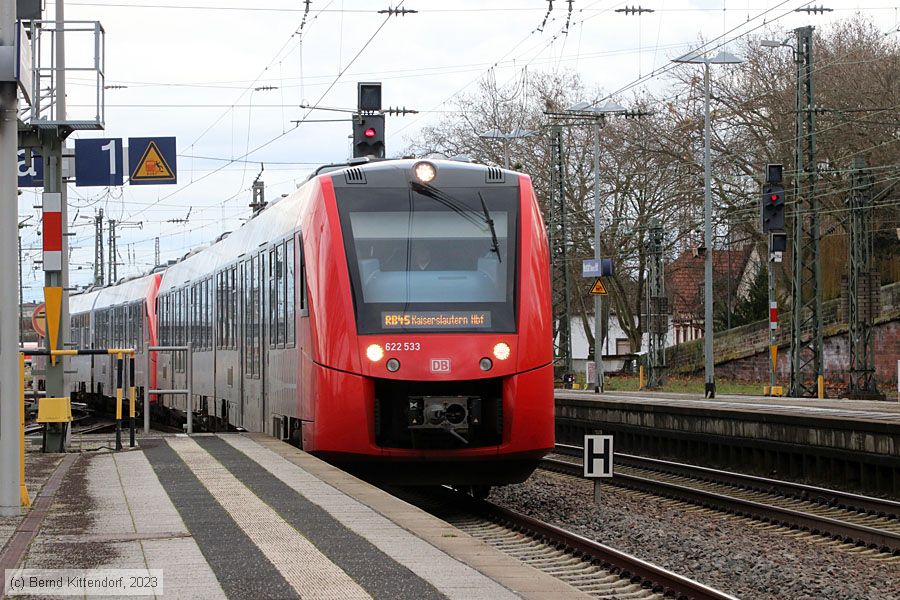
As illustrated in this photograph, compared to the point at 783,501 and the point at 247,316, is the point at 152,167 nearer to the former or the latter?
the point at 247,316

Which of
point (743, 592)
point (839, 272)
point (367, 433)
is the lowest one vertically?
point (743, 592)

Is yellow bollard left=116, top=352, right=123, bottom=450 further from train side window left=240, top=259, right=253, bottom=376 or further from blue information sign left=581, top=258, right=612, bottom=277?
blue information sign left=581, top=258, right=612, bottom=277

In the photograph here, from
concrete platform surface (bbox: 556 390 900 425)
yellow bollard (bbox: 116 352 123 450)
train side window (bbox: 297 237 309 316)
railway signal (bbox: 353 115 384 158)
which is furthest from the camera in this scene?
railway signal (bbox: 353 115 384 158)

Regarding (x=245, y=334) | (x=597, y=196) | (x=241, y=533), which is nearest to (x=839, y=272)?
(x=597, y=196)

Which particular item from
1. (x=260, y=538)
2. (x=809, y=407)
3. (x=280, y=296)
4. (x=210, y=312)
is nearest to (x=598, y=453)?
(x=280, y=296)

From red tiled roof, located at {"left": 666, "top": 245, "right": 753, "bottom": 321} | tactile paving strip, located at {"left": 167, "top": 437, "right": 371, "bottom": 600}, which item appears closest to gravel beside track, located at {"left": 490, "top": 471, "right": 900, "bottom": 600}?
tactile paving strip, located at {"left": 167, "top": 437, "right": 371, "bottom": 600}

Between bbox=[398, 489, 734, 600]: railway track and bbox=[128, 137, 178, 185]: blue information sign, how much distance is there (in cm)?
624

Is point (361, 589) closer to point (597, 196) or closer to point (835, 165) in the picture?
point (597, 196)

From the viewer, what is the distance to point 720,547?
42.2 feet

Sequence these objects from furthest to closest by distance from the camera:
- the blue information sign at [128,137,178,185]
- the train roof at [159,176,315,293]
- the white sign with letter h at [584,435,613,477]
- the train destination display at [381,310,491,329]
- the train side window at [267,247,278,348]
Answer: the blue information sign at [128,137,178,185] < the train side window at [267,247,278,348] < the train roof at [159,176,315,293] < the white sign with letter h at [584,435,613,477] < the train destination display at [381,310,491,329]

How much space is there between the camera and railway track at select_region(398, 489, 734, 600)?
10008 millimetres

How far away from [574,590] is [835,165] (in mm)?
46060

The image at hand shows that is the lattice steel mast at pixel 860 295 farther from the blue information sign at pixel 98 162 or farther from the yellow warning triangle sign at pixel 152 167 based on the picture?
the blue information sign at pixel 98 162

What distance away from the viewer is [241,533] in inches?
382
